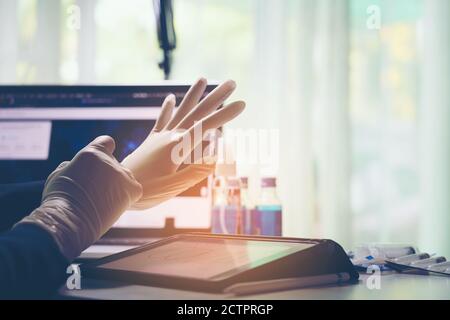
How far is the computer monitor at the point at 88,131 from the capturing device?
46.5 inches

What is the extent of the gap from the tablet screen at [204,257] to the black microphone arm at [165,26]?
0.61 meters

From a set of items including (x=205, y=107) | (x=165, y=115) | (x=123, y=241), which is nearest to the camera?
(x=205, y=107)

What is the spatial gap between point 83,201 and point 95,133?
1.84 feet

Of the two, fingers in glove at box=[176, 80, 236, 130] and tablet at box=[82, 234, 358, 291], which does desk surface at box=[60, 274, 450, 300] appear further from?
fingers in glove at box=[176, 80, 236, 130]

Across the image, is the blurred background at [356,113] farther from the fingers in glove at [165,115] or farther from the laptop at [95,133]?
the fingers in glove at [165,115]

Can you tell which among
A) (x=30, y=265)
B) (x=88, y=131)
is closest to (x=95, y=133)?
(x=88, y=131)

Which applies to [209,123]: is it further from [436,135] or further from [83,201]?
[436,135]

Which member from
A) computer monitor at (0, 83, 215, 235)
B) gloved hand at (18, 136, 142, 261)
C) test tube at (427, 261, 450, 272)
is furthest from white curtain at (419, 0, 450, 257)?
gloved hand at (18, 136, 142, 261)

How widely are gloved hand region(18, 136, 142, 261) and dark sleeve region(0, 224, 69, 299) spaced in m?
0.01

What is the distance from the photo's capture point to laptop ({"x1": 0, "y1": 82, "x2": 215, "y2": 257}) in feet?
3.87

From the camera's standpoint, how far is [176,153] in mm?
825

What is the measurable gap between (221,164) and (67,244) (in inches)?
26.4

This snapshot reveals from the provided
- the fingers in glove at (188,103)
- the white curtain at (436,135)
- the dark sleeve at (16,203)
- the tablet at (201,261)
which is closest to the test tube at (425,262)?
the tablet at (201,261)

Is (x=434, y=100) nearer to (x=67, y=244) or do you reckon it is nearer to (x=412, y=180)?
(x=412, y=180)
